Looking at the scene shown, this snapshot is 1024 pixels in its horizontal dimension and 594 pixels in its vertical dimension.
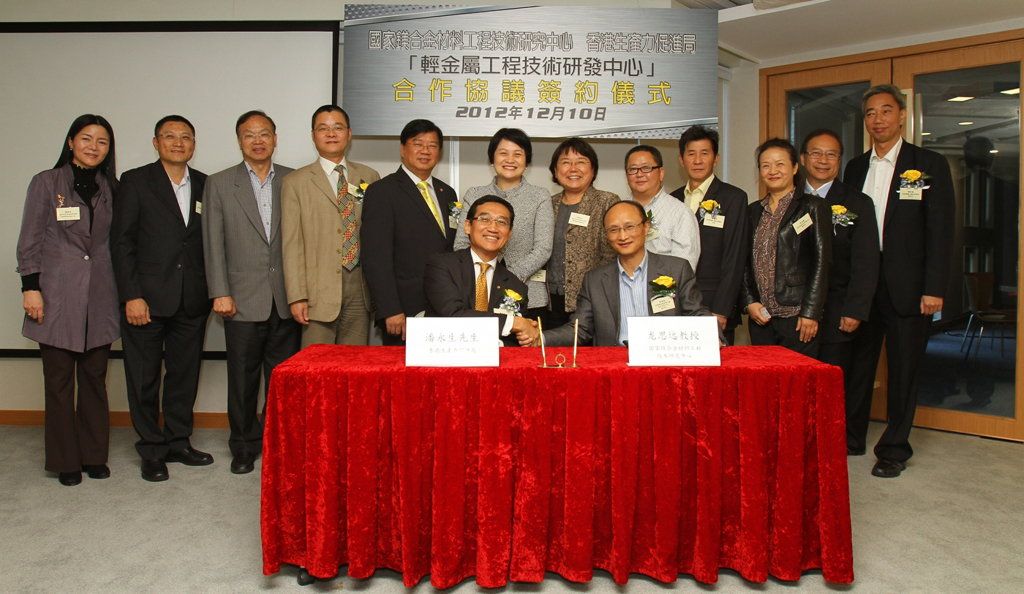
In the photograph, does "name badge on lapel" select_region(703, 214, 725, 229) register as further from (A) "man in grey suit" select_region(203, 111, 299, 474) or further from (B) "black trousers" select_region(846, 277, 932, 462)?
(A) "man in grey suit" select_region(203, 111, 299, 474)

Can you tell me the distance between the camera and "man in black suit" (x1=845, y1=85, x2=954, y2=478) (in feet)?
10.4

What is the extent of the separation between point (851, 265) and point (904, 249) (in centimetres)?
27

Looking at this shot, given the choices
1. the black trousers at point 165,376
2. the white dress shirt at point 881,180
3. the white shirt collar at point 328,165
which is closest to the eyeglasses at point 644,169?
the white dress shirt at point 881,180

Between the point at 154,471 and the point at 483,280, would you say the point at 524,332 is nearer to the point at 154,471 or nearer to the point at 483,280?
the point at 483,280

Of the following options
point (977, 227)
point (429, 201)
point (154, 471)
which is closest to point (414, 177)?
point (429, 201)

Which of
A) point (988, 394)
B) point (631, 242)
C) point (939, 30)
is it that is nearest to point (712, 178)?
point (631, 242)

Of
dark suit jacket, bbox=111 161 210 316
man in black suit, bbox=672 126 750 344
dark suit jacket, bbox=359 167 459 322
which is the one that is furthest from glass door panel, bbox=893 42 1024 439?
dark suit jacket, bbox=111 161 210 316

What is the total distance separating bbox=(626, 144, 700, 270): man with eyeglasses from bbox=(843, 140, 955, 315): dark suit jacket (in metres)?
0.96

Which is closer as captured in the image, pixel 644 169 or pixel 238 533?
pixel 238 533

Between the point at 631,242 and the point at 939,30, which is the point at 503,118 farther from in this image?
the point at 939,30

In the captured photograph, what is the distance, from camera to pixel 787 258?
121 inches

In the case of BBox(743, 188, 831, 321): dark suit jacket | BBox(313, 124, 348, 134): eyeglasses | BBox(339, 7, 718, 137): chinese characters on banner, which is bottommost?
BBox(743, 188, 831, 321): dark suit jacket

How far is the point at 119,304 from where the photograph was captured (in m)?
3.21

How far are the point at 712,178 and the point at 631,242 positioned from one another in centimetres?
98
